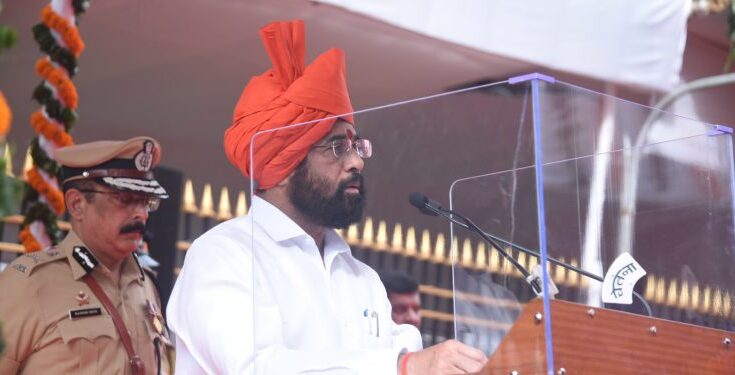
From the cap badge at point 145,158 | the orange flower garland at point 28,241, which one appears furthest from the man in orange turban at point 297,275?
the orange flower garland at point 28,241

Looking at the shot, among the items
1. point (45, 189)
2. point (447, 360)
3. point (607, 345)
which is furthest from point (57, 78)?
point (607, 345)

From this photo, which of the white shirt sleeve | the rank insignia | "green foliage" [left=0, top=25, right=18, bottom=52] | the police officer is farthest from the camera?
the rank insignia

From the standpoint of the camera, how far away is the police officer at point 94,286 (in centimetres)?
366

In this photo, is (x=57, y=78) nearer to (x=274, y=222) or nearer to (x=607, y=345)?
(x=274, y=222)

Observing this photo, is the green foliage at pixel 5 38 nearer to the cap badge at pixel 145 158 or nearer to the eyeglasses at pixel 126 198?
the eyeglasses at pixel 126 198

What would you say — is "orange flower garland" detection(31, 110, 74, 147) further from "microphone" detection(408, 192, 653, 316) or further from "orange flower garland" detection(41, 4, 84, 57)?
"microphone" detection(408, 192, 653, 316)

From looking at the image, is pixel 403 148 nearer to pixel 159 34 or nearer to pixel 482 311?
pixel 482 311

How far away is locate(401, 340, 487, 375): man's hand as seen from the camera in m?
2.24

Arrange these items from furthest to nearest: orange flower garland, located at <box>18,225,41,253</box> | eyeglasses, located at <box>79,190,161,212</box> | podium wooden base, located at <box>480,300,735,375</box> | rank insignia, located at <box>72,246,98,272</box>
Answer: orange flower garland, located at <box>18,225,41,253</box> → eyeglasses, located at <box>79,190,161,212</box> → rank insignia, located at <box>72,246,98,272</box> → podium wooden base, located at <box>480,300,735,375</box>

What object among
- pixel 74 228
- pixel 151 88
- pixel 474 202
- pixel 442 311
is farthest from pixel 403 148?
pixel 151 88

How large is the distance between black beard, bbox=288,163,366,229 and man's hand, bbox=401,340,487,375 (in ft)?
1.14

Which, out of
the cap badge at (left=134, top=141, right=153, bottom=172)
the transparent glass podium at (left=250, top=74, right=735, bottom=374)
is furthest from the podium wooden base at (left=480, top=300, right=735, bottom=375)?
the cap badge at (left=134, top=141, right=153, bottom=172)

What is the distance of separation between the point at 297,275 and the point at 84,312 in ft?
4.47

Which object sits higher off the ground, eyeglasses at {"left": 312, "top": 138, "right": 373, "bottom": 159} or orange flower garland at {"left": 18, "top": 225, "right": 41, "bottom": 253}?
orange flower garland at {"left": 18, "top": 225, "right": 41, "bottom": 253}
